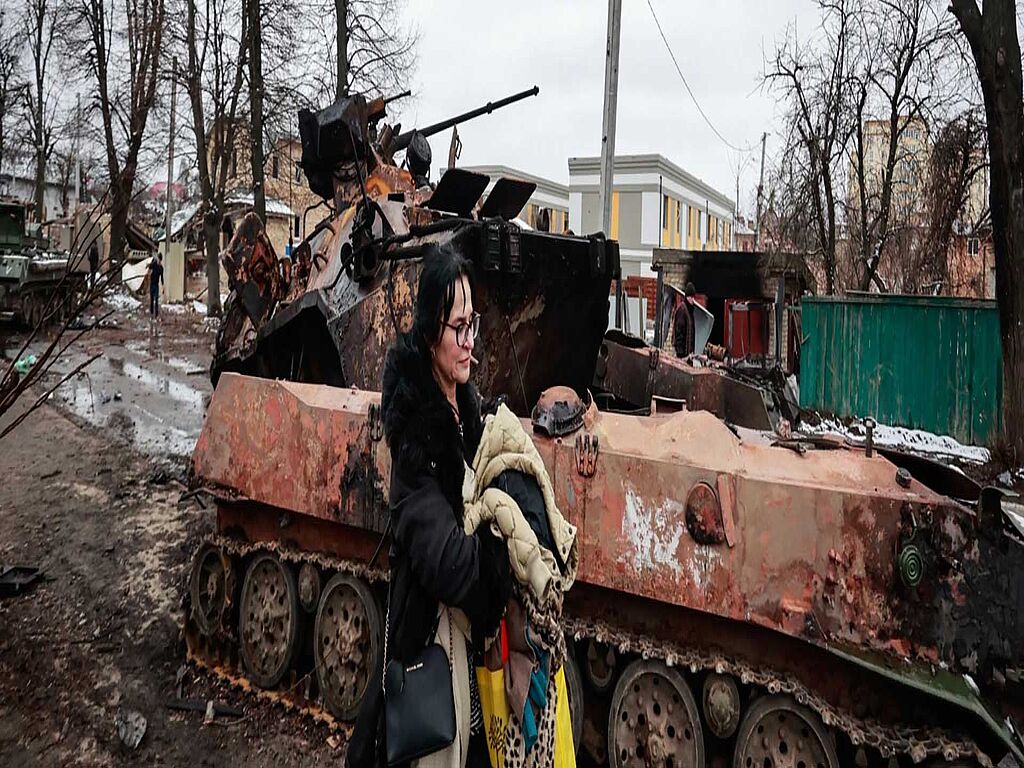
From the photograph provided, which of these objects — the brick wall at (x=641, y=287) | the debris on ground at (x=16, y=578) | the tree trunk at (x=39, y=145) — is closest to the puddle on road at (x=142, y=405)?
the debris on ground at (x=16, y=578)

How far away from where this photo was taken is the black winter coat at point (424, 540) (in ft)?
6.66

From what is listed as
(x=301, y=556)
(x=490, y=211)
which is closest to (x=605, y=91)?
(x=490, y=211)

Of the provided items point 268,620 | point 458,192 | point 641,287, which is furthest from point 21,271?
point 268,620

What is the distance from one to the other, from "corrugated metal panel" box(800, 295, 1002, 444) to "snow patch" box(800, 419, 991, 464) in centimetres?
30

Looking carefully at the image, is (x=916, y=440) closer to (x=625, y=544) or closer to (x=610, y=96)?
(x=610, y=96)

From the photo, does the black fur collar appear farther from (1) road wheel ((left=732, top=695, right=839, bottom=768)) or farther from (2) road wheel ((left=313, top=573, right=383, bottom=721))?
(2) road wheel ((left=313, top=573, right=383, bottom=721))

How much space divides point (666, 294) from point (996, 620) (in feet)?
54.3

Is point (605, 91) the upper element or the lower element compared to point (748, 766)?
upper

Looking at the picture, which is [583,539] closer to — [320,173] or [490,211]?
[490,211]

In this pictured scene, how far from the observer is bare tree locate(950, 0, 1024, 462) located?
10.1 metres

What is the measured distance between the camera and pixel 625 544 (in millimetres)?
3873

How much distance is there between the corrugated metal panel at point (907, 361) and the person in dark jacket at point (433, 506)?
39.3 ft

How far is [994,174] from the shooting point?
33.5ft

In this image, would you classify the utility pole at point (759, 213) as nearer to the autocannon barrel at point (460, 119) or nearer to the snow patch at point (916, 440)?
the snow patch at point (916, 440)
